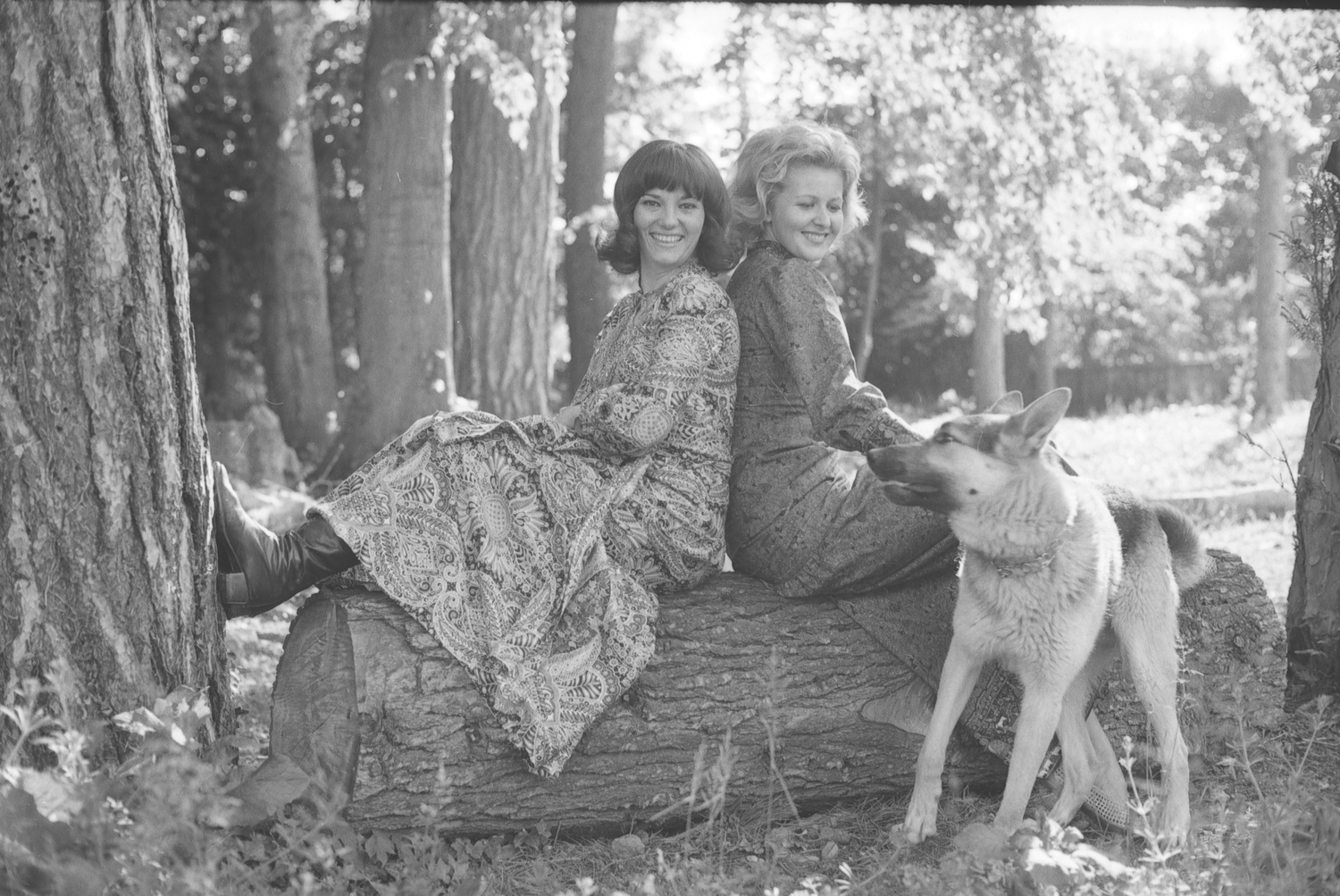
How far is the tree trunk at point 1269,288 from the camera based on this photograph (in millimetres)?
19531

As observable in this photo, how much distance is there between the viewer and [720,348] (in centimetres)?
465

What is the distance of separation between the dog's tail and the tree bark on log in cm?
49

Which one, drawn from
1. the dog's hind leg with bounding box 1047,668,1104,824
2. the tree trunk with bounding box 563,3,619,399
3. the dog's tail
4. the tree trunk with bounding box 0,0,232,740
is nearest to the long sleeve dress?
the dog's hind leg with bounding box 1047,668,1104,824

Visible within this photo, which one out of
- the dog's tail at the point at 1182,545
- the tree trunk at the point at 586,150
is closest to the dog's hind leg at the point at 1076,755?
the dog's tail at the point at 1182,545

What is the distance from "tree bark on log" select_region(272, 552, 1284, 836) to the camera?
4023 mm

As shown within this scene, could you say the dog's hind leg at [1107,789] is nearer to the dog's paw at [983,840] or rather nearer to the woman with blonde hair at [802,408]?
the dog's paw at [983,840]

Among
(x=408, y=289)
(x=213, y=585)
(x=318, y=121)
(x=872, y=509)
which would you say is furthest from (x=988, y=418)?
(x=318, y=121)

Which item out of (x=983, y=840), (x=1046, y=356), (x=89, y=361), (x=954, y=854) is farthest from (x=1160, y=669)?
(x=1046, y=356)

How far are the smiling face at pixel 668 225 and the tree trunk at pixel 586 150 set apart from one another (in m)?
9.50

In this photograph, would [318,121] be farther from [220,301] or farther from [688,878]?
[688,878]

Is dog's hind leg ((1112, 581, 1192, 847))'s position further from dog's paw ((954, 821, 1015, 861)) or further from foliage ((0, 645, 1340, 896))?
dog's paw ((954, 821, 1015, 861))

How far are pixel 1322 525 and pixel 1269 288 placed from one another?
1742 centimetres

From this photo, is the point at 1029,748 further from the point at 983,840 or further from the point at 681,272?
the point at 681,272

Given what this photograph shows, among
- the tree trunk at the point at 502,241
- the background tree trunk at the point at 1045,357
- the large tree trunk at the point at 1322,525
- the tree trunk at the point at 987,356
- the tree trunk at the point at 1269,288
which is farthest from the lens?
the background tree trunk at the point at 1045,357
